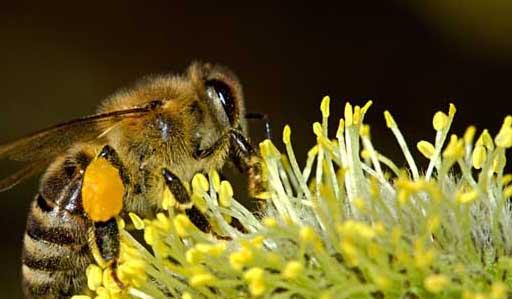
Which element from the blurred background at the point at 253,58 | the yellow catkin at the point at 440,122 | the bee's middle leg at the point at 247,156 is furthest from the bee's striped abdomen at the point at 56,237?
the blurred background at the point at 253,58

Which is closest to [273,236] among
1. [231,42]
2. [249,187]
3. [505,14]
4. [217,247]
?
[217,247]

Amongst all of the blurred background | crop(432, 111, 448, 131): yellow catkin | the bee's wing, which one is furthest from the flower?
the blurred background

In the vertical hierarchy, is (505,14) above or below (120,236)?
above

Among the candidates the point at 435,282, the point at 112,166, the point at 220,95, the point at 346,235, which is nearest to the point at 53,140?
the point at 112,166

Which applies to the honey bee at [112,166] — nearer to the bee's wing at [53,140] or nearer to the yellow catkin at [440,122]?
the bee's wing at [53,140]

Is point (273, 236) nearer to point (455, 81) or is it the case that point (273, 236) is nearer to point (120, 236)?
point (120, 236)

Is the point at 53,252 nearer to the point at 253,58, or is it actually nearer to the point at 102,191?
the point at 102,191
